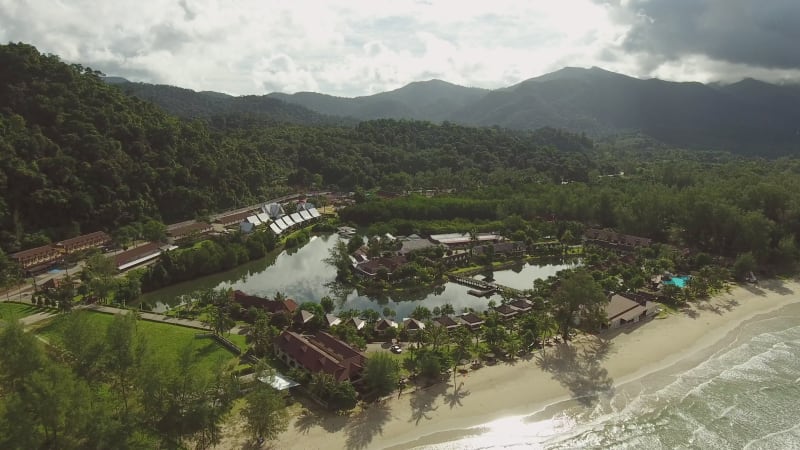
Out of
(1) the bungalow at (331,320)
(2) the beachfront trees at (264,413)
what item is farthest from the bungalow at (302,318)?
(2) the beachfront trees at (264,413)

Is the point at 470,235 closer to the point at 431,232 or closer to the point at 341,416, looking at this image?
the point at 431,232

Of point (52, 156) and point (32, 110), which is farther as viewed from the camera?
point (32, 110)

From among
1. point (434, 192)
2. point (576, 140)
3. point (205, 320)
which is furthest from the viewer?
point (576, 140)

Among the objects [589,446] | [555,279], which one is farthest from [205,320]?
[555,279]

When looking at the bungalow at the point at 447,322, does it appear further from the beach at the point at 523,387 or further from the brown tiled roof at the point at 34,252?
the brown tiled roof at the point at 34,252

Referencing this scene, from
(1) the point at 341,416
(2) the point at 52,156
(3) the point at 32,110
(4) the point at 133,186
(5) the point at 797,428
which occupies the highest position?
(3) the point at 32,110

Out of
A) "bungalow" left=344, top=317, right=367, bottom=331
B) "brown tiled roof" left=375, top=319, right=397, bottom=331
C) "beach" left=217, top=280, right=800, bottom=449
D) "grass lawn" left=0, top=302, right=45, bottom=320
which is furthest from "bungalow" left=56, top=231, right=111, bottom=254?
"beach" left=217, top=280, right=800, bottom=449
